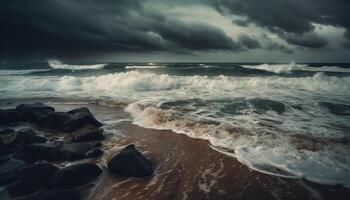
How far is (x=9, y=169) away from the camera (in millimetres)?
5871

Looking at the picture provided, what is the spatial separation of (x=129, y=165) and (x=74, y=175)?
116cm

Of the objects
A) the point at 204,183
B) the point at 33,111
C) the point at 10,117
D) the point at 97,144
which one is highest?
the point at 33,111

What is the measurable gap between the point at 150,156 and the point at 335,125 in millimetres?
7101

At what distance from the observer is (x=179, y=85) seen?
2444cm

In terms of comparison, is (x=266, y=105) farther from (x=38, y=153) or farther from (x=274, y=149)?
(x=38, y=153)

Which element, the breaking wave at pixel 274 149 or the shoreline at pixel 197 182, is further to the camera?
the breaking wave at pixel 274 149

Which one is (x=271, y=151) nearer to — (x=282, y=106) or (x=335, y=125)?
(x=335, y=125)

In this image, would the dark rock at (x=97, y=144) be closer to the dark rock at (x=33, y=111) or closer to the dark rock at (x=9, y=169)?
the dark rock at (x=9, y=169)

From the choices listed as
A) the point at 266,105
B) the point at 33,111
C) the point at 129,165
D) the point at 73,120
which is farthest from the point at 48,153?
the point at 266,105

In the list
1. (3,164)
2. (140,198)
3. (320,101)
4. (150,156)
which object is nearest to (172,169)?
(150,156)

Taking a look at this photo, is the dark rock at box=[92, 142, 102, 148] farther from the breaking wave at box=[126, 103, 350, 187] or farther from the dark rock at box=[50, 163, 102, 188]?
the breaking wave at box=[126, 103, 350, 187]

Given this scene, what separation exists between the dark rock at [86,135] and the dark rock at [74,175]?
2442 millimetres

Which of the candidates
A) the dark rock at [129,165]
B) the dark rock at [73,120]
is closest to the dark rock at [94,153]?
the dark rock at [129,165]

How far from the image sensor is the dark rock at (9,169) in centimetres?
560
